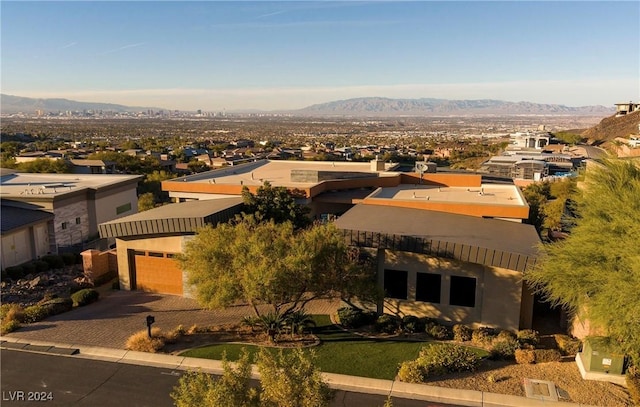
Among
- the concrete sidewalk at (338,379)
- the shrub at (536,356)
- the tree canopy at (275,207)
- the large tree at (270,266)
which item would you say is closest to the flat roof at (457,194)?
the tree canopy at (275,207)

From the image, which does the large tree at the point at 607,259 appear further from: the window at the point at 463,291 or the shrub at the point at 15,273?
the shrub at the point at 15,273

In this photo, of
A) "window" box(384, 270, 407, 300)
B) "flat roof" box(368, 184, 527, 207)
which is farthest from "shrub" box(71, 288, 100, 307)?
"flat roof" box(368, 184, 527, 207)

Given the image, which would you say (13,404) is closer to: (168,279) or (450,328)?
(168,279)

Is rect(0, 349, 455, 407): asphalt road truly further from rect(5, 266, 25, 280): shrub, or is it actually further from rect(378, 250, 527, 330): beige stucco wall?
rect(5, 266, 25, 280): shrub

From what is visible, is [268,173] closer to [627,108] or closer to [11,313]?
[11,313]

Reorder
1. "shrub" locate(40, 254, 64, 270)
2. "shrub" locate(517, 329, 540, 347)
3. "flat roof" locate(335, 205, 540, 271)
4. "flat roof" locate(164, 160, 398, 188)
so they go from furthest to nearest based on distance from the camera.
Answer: "flat roof" locate(164, 160, 398, 188) → "shrub" locate(40, 254, 64, 270) → "flat roof" locate(335, 205, 540, 271) → "shrub" locate(517, 329, 540, 347)

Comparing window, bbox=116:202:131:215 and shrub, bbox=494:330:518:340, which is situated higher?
window, bbox=116:202:131:215
